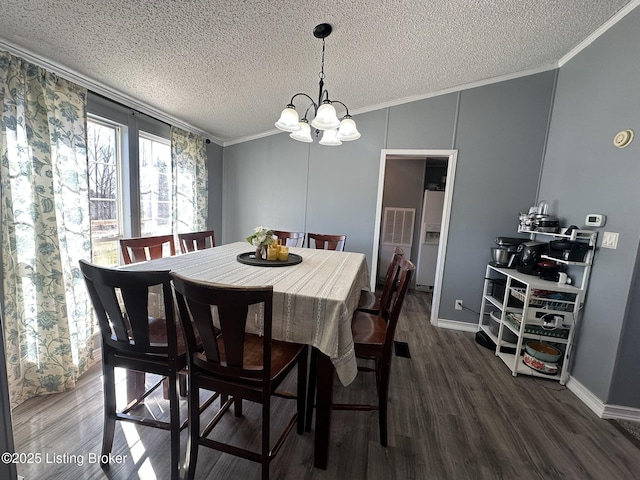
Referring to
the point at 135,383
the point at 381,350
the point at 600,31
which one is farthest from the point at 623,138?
the point at 135,383

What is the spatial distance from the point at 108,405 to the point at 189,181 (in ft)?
8.02

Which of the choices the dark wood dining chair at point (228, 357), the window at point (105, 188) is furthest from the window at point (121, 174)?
the dark wood dining chair at point (228, 357)

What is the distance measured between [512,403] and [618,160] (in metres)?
1.92

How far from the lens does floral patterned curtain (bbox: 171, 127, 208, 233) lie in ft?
9.54

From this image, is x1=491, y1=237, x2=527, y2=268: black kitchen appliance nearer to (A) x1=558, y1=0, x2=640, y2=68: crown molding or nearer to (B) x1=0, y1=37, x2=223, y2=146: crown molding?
(A) x1=558, y1=0, x2=640, y2=68: crown molding

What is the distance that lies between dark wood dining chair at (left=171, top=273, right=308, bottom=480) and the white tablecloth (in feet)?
0.50

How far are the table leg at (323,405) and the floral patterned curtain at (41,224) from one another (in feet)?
5.95

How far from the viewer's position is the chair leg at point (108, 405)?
1.28m

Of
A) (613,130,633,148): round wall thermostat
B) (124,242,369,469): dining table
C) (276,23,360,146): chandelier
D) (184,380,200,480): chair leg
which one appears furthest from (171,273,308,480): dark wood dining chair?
(613,130,633,148): round wall thermostat

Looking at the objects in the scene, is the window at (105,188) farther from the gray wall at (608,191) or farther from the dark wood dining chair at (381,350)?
the gray wall at (608,191)

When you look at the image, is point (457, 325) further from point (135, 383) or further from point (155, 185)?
point (155, 185)

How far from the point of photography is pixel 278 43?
183 cm

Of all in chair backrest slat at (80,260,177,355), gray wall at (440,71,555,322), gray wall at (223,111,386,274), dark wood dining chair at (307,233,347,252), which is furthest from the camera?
gray wall at (223,111,386,274)

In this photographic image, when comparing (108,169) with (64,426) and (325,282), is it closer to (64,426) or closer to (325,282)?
(64,426)
